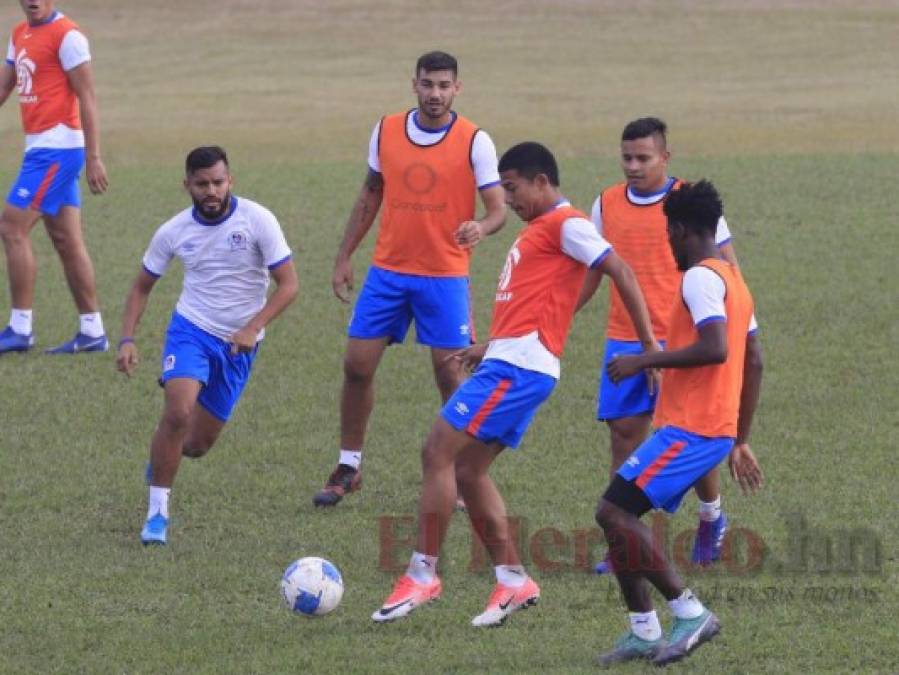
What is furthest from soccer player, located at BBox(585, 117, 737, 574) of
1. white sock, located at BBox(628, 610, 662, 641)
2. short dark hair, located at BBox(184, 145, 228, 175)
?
short dark hair, located at BBox(184, 145, 228, 175)

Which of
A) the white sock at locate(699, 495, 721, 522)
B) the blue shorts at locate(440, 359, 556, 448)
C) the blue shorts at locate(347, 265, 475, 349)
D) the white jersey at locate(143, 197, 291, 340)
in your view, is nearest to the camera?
the blue shorts at locate(440, 359, 556, 448)

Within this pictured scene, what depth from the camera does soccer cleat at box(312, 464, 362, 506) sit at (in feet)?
34.1

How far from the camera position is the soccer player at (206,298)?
977 cm


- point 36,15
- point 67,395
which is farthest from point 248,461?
point 36,15

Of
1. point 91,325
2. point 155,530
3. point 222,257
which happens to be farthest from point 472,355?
point 91,325

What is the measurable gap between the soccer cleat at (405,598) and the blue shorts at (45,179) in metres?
6.46

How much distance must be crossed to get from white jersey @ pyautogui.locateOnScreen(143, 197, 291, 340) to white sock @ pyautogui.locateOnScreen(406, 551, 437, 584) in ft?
6.51

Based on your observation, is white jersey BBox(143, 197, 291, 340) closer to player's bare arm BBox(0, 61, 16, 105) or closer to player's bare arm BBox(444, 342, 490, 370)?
player's bare arm BBox(444, 342, 490, 370)

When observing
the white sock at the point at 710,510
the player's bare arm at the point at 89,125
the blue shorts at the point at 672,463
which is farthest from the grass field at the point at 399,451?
the player's bare arm at the point at 89,125

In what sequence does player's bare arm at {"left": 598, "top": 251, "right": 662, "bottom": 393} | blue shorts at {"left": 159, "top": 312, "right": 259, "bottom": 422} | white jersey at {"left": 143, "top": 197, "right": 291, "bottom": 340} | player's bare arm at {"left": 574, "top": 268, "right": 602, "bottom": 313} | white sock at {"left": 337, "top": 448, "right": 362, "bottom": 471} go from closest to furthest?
player's bare arm at {"left": 598, "top": 251, "right": 662, "bottom": 393}, player's bare arm at {"left": 574, "top": 268, "right": 602, "bottom": 313}, blue shorts at {"left": 159, "top": 312, "right": 259, "bottom": 422}, white jersey at {"left": 143, "top": 197, "right": 291, "bottom": 340}, white sock at {"left": 337, "top": 448, "right": 362, "bottom": 471}

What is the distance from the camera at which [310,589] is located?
8.24 meters

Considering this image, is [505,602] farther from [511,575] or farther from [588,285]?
[588,285]

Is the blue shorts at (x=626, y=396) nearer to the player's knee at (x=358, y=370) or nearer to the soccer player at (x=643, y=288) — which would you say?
the soccer player at (x=643, y=288)

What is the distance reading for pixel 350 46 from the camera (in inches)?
1431
